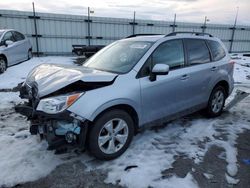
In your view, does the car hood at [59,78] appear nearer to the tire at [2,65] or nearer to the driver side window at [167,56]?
the driver side window at [167,56]

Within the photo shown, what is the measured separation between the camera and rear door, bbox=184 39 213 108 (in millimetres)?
4268

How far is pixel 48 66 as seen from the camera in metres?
3.87

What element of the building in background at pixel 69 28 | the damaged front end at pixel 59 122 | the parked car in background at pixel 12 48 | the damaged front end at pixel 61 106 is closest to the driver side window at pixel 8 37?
the parked car in background at pixel 12 48

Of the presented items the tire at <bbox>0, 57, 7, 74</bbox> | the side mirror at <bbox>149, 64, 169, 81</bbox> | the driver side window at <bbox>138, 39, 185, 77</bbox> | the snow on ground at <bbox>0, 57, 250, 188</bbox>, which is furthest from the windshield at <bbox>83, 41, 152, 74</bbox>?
the tire at <bbox>0, 57, 7, 74</bbox>

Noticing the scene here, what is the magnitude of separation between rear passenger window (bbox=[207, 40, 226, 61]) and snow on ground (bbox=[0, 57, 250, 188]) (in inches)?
53.1

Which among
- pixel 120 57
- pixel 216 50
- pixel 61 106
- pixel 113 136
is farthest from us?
pixel 216 50

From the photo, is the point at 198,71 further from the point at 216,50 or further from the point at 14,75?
the point at 14,75

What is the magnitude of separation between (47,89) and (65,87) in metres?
0.26

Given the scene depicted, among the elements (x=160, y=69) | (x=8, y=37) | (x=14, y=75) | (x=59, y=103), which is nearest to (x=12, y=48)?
(x=8, y=37)

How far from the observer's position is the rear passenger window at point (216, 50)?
486 cm

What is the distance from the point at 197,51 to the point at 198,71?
420 mm

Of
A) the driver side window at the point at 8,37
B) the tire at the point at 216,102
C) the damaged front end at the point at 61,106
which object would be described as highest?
the driver side window at the point at 8,37

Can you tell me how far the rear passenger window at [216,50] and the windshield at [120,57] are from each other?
1743 millimetres

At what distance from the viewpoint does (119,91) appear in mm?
3170
